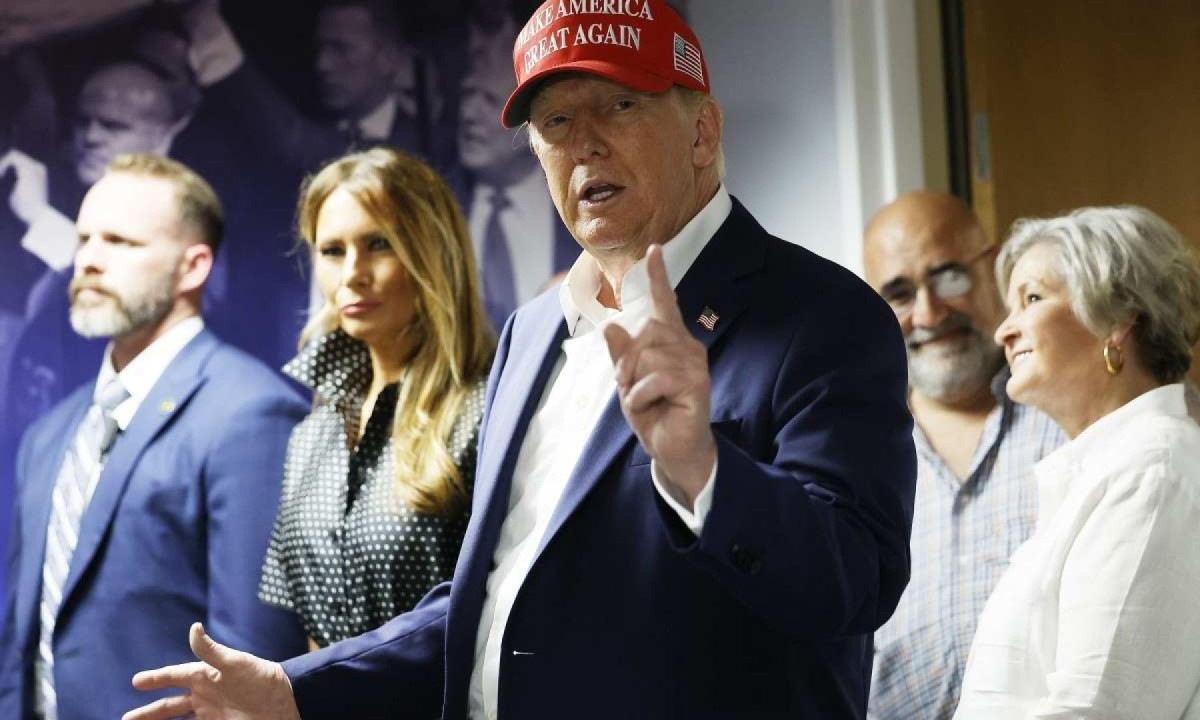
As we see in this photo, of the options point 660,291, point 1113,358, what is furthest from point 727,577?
point 1113,358

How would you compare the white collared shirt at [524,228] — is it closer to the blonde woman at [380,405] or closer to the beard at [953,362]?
the blonde woman at [380,405]

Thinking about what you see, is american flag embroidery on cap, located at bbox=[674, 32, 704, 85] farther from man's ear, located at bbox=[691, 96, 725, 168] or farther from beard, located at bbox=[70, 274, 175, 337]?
beard, located at bbox=[70, 274, 175, 337]

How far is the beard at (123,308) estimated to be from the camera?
3.22 m

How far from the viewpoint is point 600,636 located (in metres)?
1.48

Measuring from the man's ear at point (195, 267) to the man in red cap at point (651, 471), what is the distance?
1639 mm

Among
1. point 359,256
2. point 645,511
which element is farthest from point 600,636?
point 359,256

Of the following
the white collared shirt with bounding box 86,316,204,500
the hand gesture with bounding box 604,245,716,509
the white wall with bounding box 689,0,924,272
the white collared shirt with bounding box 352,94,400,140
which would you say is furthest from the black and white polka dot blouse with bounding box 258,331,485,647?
the white wall with bounding box 689,0,924,272

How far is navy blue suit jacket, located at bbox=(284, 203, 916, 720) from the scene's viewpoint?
136 cm

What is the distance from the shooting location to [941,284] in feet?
10.3

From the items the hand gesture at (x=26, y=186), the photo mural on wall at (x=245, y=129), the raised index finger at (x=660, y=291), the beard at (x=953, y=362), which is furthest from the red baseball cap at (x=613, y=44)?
the hand gesture at (x=26, y=186)

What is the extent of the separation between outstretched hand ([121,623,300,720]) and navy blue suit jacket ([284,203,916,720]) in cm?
30

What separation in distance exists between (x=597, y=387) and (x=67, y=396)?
1.99m

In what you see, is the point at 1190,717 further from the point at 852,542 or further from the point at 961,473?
the point at 961,473

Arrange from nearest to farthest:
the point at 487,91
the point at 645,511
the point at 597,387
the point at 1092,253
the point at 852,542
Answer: the point at 852,542
the point at 645,511
the point at 597,387
the point at 1092,253
the point at 487,91
